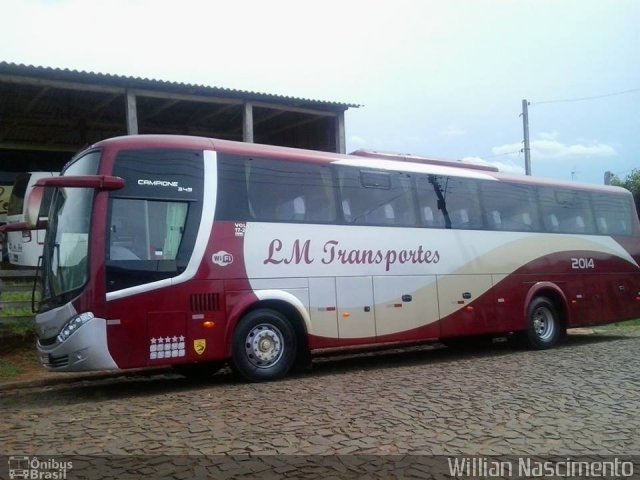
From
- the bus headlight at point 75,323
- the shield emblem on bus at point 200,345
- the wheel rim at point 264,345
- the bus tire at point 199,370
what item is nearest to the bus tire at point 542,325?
the wheel rim at point 264,345

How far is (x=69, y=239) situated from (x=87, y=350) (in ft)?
4.95

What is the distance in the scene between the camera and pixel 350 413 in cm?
651

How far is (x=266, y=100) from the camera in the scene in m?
17.5

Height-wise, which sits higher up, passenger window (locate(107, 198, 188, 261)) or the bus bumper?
passenger window (locate(107, 198, 188, 261))

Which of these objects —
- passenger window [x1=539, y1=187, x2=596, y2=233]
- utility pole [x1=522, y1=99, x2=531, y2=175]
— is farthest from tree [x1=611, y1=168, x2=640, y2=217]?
passenger window [x1=539, y1=187, x2=596, y2=233]

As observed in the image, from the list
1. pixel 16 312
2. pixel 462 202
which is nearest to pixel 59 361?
pixel 16 312

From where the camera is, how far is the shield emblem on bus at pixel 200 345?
8.10 meters

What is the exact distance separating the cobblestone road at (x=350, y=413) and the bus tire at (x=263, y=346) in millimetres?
267

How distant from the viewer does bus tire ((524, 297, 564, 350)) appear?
1231 centimetres

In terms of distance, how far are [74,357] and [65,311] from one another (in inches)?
23.2

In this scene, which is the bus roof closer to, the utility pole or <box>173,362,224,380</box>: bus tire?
<box>173,362,224,380</box>: bus tire

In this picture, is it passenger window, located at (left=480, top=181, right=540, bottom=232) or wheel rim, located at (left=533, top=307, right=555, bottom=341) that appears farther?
wheel rim, located at (left=533, top=307, right=555, bottom=341)

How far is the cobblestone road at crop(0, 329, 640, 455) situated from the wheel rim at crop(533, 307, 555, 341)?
101 inches

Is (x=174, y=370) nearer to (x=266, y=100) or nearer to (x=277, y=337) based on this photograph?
(x=277, y=337)
